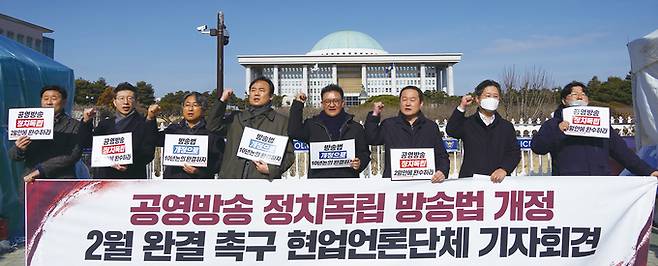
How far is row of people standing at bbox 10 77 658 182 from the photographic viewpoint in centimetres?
402

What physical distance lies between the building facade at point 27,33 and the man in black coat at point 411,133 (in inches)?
1536

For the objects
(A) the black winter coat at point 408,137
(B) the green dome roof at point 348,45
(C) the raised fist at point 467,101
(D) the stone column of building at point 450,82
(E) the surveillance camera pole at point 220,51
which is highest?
(B) the green dome roof at point 348,45

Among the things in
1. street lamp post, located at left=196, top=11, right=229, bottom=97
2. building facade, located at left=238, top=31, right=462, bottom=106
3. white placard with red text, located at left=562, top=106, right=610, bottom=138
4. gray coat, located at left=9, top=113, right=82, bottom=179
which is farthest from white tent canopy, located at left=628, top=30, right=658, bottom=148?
building facade, located at left=238, top=31, right=462, bottom=106

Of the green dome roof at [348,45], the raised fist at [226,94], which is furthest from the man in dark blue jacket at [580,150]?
the green dome roof at [348,45]

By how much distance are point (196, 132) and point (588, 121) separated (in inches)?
120

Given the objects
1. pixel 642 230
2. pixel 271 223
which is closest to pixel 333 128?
pixel 271 223

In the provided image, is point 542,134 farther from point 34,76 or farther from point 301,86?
point 301,86

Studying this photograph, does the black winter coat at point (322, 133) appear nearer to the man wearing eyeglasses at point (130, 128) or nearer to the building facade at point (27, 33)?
the man wearing eyeglasses at point (130, 128)

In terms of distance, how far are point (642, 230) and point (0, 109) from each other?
21.2 ft

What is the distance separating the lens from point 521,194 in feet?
12.4

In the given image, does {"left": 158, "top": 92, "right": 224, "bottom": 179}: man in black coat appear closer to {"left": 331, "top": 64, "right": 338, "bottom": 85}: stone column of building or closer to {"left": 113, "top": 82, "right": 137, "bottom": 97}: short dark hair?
{"left": 113, "top": 82, "right": 137, "bottom": 97}: short dark hair

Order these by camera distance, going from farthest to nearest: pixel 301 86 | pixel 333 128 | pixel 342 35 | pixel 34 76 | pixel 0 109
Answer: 1. pixel 342 35
2. pixel 301 86
3. pixel 34 76
4. pixel 0 109
5. pixel 333 128

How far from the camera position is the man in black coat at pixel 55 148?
434 cm

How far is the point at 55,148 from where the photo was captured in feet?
14.8
